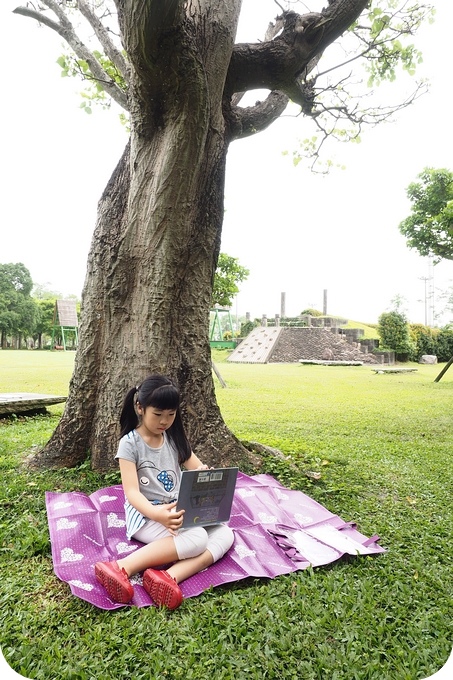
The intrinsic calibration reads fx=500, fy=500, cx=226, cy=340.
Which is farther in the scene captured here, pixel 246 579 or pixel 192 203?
pixel 192 203

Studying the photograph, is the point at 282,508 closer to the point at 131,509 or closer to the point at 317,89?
the point at 131,509

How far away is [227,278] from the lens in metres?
11.1

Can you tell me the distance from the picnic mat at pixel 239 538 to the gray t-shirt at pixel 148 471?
0.18 metres

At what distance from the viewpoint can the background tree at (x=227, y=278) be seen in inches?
436

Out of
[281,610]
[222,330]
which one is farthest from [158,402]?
[222,330]

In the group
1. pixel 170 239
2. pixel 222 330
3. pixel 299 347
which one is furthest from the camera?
pixel 222 330

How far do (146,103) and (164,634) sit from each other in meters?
3.00

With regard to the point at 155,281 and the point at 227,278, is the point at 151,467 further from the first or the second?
the point at 227,278

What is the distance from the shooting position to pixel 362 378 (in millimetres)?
13516

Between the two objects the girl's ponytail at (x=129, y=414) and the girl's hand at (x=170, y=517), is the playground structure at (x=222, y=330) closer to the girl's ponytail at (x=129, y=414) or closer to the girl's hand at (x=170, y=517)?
the girl's ponytail at (x=129, y=414)

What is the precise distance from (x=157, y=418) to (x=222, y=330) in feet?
75.6

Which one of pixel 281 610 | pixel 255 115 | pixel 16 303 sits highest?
pixel 255 115

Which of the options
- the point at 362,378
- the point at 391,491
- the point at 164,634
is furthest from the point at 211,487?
the point at 362,378

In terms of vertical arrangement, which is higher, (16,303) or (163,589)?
(16,303)
